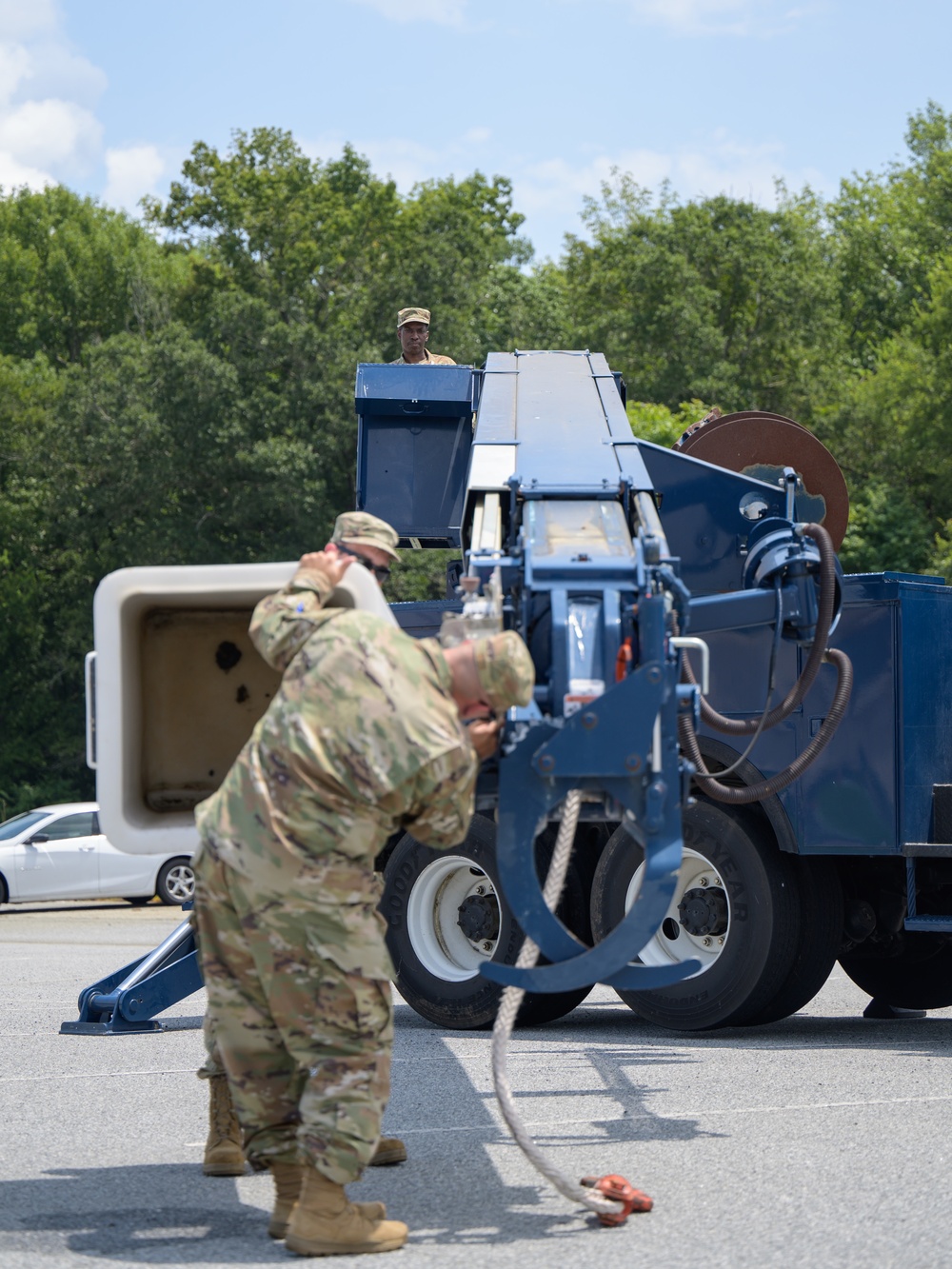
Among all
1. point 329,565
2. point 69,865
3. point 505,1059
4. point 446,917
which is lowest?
point 69,865

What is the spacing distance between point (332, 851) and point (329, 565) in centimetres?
93

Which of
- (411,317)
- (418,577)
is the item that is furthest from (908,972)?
(418,577)

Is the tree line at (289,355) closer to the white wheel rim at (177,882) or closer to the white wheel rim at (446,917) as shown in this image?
the white wheel rim at (177,882)

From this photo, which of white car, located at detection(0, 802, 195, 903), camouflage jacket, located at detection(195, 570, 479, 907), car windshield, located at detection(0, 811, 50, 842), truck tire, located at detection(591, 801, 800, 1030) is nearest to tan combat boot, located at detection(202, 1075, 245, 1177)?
camouflage jacket, located at detection(195, 570, 479, 907)

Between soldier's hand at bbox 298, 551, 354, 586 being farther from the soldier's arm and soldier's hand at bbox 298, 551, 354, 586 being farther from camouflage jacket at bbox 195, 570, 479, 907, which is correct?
camouflage jacket at bbox 195, 570, 479, 907

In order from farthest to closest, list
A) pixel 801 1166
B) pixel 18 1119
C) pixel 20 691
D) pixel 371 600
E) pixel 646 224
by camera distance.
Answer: pixel 646 224 → pixel 20 691 → pixel 18 1119 → pixel 801 1166 → pixel 371 600

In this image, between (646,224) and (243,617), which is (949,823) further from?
(646,224)

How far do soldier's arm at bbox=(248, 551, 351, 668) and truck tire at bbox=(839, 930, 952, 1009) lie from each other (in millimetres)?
5986

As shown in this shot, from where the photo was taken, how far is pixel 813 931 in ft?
30.3

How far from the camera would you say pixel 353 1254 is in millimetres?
4762

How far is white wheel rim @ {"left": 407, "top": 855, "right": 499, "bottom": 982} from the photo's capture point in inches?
382

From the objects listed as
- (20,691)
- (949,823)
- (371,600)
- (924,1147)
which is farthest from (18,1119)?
(20,691)

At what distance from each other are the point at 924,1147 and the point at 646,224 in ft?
135

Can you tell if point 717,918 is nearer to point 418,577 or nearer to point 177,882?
point 177,882
